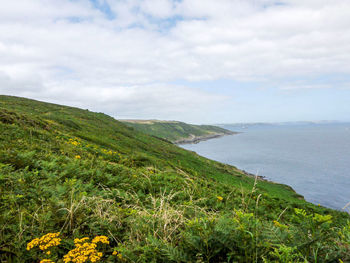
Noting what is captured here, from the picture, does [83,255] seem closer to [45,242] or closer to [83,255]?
[83,255]

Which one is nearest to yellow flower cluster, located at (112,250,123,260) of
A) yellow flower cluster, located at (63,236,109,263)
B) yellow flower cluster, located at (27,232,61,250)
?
yellow flower cluster, located at (63,236,109,263)

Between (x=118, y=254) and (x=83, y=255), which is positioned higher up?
(x=83, y=255)

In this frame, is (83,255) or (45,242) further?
(45,242)

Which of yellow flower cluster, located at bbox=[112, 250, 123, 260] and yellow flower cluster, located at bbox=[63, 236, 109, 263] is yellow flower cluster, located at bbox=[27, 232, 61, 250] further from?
yellow flower cluster, located at bbox=[112, 250, 123, 260]

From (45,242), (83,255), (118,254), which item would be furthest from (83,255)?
(45,242)

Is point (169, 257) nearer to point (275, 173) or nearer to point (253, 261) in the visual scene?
point (253, 261)

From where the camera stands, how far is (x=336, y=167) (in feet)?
247

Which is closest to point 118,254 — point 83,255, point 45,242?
point 83,255

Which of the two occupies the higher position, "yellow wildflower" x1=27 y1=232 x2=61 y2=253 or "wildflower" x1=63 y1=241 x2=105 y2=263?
"yellow wildflower" x1=27 y1=232 x2=61 y2=253

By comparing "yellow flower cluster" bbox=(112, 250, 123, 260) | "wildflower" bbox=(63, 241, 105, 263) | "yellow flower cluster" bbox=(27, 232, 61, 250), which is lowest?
"yellow flower cluster" bbox=(112, 250, 123, 260)

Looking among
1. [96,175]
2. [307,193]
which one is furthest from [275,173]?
[96,175]

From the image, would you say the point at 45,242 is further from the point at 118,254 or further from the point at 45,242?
the point at 118,254

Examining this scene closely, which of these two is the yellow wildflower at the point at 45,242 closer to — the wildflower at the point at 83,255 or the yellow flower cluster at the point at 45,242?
the yellow flower cluster at the point at 45,242

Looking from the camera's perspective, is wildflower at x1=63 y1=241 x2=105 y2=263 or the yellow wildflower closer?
wildflower at x1=63 y1=241 x2=105 y2=263
